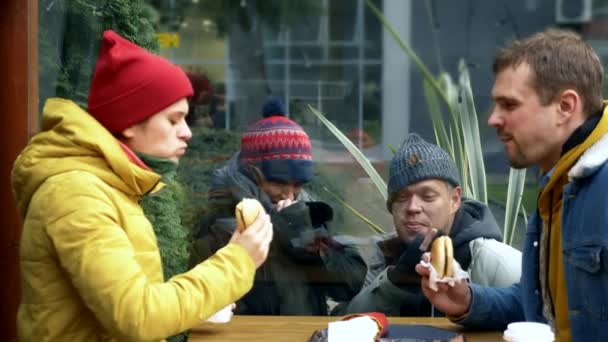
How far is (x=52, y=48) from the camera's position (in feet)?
11.9

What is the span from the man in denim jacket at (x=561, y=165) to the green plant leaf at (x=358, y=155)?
1.47 metres

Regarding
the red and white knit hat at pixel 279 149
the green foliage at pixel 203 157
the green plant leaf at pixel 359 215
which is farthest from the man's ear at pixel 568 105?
the green foliage at pixel 203 157

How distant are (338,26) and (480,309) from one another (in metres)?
1.94

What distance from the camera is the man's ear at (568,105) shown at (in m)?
2.77

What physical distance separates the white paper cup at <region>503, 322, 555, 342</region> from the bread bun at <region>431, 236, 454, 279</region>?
43 centimetres

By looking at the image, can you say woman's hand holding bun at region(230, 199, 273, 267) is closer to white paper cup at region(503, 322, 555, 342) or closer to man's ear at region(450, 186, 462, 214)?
white paper cup at region(503, 322, 555, 342)

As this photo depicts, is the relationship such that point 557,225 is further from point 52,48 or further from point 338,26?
point 338,26

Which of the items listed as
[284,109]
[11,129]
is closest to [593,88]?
[11,129]

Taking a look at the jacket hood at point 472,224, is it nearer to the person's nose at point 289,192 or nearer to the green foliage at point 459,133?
the green foliage at point 459,133

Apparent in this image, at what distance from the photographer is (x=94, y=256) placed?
2164mm

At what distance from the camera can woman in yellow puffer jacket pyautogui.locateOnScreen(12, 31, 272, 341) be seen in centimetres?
218

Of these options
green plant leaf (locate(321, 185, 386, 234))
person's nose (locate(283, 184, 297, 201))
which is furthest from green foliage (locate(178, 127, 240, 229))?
green plant leaf (locate(321, 185, 386, 234))

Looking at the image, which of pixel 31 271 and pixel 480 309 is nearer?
pixel 31 271

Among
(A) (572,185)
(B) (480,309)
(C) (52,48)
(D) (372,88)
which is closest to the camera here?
(A) (572,185)
